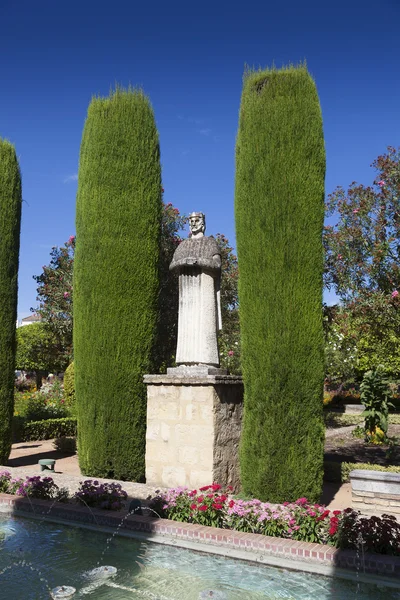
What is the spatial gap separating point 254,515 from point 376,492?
64.8 inches

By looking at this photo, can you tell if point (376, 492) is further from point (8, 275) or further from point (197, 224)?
point (8, 275)

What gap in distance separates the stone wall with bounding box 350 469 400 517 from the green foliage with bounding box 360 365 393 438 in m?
8.34

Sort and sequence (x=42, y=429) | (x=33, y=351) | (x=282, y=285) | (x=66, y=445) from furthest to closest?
(x=33, y=351)
(x=42, y=429)
(x=66, y=445)
(x=282, y=285)

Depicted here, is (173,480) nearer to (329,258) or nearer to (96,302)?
(96,302)

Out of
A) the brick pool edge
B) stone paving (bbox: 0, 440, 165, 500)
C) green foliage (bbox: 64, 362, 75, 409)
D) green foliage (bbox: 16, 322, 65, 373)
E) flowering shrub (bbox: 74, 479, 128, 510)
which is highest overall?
green foliage (bbox: 16, 322, 65, 373)

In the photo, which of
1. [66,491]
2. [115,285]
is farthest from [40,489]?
[115,285]

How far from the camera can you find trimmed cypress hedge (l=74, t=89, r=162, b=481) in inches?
388

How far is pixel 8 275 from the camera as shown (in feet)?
38.8

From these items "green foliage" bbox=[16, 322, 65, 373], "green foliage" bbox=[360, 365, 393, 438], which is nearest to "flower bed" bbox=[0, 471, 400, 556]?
"green foliage" bbox=[360, 365, 393, 438]

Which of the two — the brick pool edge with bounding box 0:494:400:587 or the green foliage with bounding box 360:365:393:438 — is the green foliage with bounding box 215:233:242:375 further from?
the brick pool edge with bounding box 0:494:400:587

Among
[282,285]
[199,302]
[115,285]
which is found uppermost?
[115,285]

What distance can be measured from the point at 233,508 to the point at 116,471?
401 centimetres

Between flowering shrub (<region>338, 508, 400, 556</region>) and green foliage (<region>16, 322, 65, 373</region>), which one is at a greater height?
green foliage (<region>16, 322, 65, 373</region>)

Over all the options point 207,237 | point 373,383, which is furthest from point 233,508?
point 373,383
